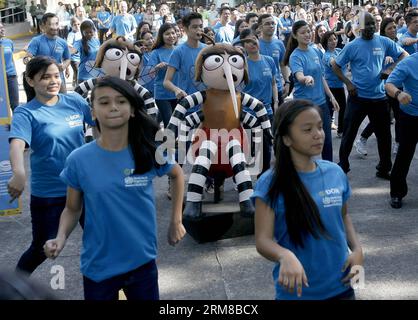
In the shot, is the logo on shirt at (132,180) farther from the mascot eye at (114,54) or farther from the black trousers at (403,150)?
the black trousers at (403,150)

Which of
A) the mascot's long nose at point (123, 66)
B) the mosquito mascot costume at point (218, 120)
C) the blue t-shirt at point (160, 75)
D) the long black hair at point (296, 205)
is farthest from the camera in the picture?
the blue t-shirt at point (160, 75)

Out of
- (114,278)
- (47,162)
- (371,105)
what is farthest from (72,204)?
(371,105)

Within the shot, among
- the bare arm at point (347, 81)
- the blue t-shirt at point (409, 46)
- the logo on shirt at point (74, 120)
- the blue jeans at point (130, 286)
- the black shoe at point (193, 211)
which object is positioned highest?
the logo on shirt at point (74, 120)

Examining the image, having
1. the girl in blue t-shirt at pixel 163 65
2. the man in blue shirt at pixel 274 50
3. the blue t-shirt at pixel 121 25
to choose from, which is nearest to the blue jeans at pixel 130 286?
the girl in blue t-shirt at pixel 163 65

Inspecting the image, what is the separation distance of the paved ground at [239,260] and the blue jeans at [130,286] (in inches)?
49.2

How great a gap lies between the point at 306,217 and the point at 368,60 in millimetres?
4952

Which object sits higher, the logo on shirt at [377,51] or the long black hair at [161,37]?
the long black hair at [161,37]

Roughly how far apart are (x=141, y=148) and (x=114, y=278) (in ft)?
2.04

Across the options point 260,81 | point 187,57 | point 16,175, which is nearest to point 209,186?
point 260,81

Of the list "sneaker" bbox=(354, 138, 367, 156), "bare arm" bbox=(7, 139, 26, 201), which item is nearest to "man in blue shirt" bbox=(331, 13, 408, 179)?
"sneaker" bbox=(354, 138, 367, 156)

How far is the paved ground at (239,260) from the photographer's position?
4.37 m

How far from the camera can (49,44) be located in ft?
31.6

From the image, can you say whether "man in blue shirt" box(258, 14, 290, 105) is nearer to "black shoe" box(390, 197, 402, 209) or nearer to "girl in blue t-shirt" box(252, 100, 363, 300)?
"black shoe" box(390, 197, 402, 209)

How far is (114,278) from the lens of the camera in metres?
2.92
